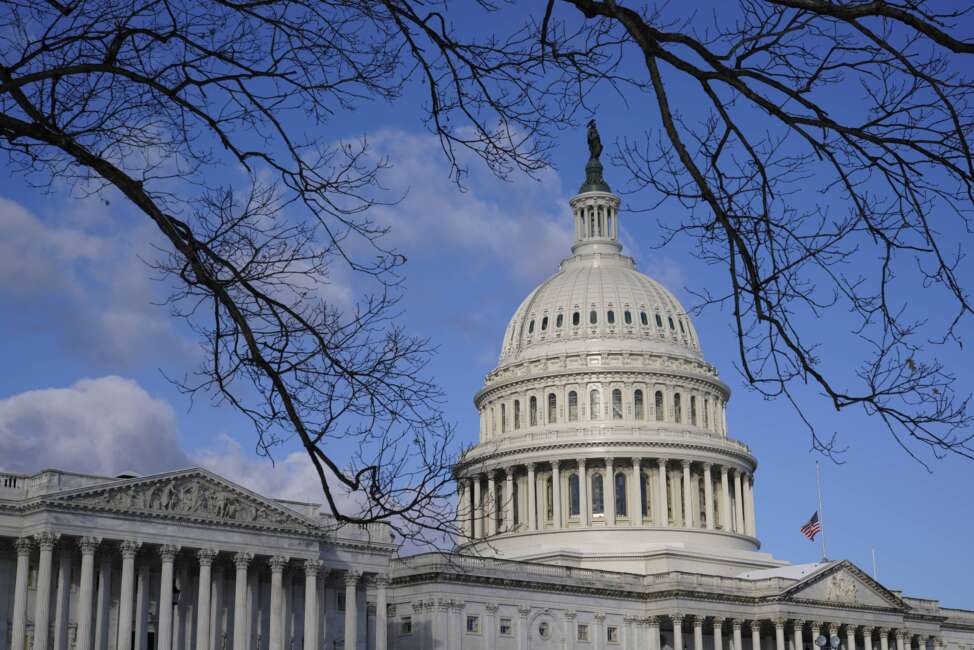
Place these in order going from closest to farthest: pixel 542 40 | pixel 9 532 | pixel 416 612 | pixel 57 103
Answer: pixel 542 40, pixel 57 103, pixel 9 532, pixel 416 612

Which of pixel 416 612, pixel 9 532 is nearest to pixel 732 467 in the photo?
pixel 416 612

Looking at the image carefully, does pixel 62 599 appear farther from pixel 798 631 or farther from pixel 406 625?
pixel 798 631

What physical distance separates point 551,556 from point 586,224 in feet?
141

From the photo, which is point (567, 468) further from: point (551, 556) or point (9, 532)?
point (9, 532)

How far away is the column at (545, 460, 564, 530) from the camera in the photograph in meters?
133

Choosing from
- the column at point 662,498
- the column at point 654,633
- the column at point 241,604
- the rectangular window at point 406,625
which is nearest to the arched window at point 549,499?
the column at point 662,498

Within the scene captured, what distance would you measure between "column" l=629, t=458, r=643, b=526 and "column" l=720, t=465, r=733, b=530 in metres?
8.43

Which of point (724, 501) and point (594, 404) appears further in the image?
point (594, 404)

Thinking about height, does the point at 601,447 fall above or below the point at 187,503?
above

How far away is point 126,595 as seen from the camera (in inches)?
3103

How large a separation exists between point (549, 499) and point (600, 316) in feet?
63.5

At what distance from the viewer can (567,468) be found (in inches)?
5369

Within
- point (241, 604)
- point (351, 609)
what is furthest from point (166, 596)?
point (351, 609)

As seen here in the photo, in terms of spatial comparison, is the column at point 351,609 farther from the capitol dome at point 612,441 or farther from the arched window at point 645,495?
the arched window at point 645,495
